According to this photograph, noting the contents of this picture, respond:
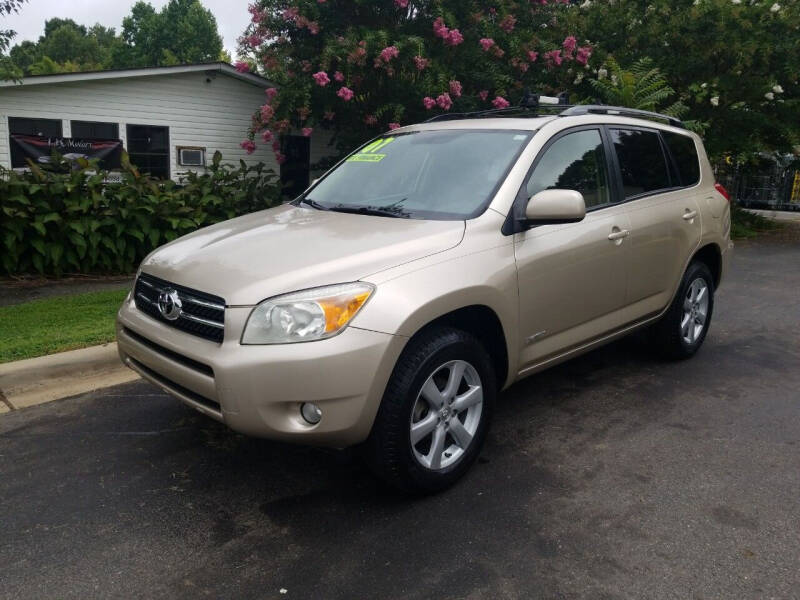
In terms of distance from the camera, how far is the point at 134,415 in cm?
425

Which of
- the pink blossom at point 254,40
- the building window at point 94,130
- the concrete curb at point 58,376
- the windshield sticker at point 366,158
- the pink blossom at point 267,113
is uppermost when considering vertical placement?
the pink blossom at point 254,40

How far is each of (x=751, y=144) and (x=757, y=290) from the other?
5918 millimetres

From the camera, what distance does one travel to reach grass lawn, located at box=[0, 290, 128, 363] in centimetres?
519

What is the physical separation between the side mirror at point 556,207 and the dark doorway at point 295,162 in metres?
12.5

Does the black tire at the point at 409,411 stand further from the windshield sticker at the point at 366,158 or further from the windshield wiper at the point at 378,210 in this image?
the windshield sticker at the point at 366,158

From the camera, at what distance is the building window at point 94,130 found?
1283 centimetres

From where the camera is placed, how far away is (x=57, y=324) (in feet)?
19.7

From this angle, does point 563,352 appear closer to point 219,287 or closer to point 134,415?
point 219,287

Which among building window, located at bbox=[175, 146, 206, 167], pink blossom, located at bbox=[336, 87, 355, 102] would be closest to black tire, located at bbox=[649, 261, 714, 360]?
pink blossom, located at bbox=[336, 87, 355, 102]

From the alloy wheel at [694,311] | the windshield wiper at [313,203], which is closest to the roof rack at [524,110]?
the windshield wiper at [313,203]

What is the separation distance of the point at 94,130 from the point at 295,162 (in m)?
4.38


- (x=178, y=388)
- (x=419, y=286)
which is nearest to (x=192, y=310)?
(x=178, y=388)

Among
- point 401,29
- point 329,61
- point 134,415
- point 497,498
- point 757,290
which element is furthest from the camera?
point 401,29

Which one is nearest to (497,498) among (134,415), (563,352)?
(563,352)
